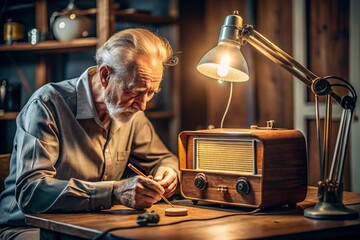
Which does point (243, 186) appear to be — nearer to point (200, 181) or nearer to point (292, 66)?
point (200, 181)

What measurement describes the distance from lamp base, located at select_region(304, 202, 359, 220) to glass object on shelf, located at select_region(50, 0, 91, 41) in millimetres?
2831

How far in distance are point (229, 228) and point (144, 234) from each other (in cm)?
28

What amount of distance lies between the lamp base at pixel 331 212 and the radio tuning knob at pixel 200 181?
17.7 inches

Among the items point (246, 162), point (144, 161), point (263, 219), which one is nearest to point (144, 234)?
point (263, 219)

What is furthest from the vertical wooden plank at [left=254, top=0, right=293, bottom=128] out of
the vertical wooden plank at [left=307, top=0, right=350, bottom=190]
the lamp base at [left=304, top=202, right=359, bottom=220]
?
the lamp base at [left=304, top=202, right=359, bottom=220]

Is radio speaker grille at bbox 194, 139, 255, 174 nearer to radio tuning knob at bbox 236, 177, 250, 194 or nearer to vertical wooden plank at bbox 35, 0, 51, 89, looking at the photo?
radio tuning knob at bbox 236, 177, 250, 194

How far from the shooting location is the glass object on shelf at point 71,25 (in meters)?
4.62

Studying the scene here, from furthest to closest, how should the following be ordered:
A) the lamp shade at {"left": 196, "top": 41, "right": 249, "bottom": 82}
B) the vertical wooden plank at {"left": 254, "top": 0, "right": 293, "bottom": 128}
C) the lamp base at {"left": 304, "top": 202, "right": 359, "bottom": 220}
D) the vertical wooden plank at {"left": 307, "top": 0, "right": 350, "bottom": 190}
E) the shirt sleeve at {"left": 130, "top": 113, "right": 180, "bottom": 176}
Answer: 1. the vertical wooden plank at {"left": 254, "top": 0, "right": 293, "bottom": 128}
2. the vertical wooden plank at {"left": 307, "top": 0, "right": 350, "bottom": 190}
3. the shirt sleeve at {"left": 130, "top": 113, "right": 180, "bottom": 176}
4. the lamp shade at {"left": 196, "top": 41, "right": 249, "bottom": 82}
5. the lamp base at {"left": 304, "top": 202, "right": 359, "bottom": 220}

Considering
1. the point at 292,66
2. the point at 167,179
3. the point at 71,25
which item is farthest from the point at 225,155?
the point at 71,25

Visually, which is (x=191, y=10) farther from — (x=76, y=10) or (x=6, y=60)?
(x=6, y=60)

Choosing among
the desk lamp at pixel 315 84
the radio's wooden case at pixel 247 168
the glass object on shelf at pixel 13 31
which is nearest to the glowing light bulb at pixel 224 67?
the desk lamp at pixel 315 84

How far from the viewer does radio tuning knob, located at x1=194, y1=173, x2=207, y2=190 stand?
8.29 ft

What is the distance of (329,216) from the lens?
7.14 ft

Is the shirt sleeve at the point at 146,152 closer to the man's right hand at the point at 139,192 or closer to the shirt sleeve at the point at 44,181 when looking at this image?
the shirt sleeve at the point at 44,181
